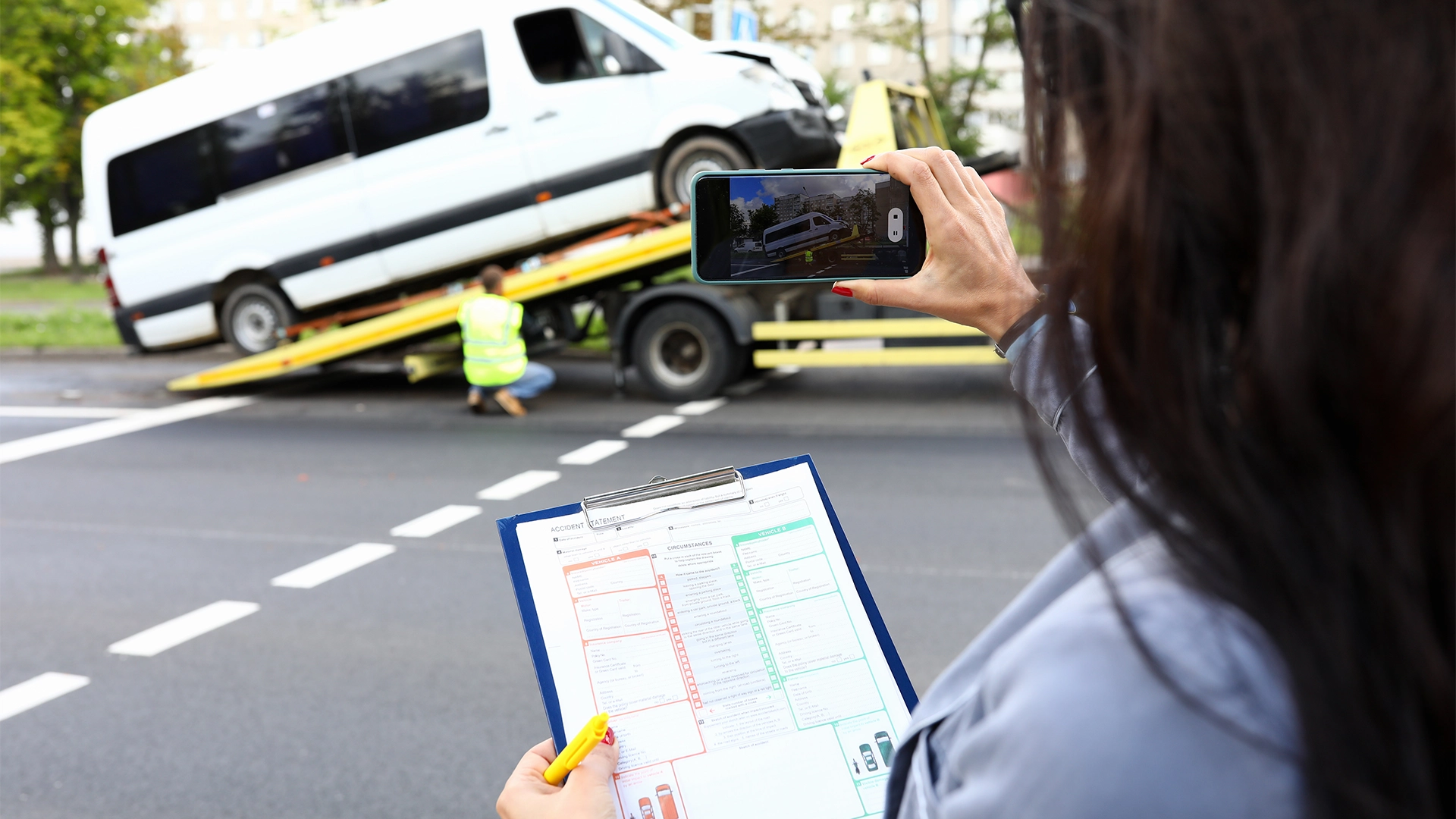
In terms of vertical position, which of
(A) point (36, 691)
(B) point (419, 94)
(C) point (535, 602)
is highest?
Result: (B) point (419, 94)

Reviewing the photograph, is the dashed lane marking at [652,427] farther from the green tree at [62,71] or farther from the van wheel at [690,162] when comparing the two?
the green tree at [62,71]

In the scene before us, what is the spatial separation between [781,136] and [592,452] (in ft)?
9.59

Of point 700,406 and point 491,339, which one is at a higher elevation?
point 491,339

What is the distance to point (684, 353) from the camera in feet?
34.6

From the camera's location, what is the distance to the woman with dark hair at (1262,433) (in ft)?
2.03

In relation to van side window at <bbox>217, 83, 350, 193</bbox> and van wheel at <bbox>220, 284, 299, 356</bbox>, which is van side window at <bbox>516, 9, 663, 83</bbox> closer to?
van side window at <bbox>217, 83, 350, 193</bbox>

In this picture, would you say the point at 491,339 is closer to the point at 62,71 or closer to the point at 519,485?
the point at 519,485

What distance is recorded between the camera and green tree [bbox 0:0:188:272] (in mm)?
30547

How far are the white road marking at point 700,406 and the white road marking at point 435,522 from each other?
10.3 feet

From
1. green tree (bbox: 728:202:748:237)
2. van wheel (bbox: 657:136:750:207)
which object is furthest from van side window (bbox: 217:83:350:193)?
green tree (bbox: 728:202:748:237)

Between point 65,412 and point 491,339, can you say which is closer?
point 491,339

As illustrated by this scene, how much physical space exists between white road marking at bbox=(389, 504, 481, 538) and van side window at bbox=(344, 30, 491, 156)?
164 inches

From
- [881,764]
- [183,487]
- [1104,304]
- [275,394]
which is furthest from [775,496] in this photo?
[275,394]

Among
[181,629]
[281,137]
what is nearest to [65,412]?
[281,137]
